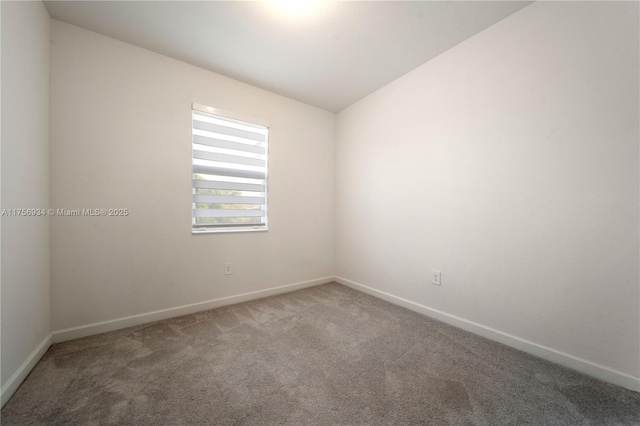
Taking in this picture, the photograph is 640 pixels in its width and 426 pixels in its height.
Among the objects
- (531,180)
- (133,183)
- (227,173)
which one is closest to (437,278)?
(531,180)

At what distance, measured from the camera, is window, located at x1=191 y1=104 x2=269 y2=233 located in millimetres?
2373

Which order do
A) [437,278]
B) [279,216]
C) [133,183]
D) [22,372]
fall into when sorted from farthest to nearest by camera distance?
1. [279,216]
2. [437,278]
3. [133,183]
4. [22,372]

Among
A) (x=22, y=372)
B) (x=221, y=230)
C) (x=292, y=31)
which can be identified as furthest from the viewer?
(x=221, y=230)

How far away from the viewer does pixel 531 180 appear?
1658mm

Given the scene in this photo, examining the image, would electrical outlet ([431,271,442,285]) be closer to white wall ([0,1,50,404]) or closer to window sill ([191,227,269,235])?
window sill ([191,227,269,235])

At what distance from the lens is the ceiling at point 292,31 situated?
5.44 feet

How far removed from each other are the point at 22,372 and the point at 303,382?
162cm

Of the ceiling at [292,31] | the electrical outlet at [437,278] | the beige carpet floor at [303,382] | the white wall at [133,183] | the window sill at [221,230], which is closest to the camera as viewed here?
the beige carpet floor at [303,382]

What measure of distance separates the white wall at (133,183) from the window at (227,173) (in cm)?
10

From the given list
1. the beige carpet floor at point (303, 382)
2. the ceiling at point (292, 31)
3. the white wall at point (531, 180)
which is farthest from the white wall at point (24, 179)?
the white wall at point (531, 180)

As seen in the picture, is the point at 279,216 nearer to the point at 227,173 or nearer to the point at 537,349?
the point at 227,173

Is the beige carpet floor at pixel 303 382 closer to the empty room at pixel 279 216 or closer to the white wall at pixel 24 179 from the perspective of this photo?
the empty room at pixel 279 216

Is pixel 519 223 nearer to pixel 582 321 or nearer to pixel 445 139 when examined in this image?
pixel 582 321

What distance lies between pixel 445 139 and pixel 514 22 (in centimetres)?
89
